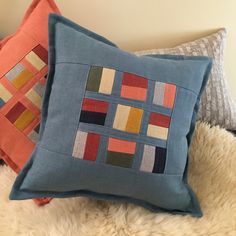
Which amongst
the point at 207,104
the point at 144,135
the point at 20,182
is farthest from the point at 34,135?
the point at 207,104

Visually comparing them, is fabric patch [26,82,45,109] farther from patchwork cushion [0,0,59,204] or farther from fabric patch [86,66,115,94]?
fabric patch [86,66,115,94]

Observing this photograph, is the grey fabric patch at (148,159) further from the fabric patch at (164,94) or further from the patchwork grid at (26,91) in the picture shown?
the patchwork grid at (26,91)

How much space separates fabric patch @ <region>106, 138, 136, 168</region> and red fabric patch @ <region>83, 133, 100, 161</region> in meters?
0.03

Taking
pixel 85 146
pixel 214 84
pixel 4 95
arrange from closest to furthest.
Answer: pixel 85 146
pixel 4 95
pixel 214 84

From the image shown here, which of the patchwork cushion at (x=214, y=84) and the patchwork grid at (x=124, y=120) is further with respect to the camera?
the patchwork cushion at (x=214, y=84)

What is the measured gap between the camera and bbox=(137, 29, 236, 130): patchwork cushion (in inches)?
39.4

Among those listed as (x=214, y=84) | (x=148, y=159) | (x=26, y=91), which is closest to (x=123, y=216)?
(x=148, y=159)

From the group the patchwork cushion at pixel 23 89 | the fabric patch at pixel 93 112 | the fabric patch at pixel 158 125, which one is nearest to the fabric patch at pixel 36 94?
the patchwork cushion at pixel 23 89

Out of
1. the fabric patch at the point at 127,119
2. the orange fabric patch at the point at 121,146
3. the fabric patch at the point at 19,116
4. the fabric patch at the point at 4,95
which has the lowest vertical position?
the orange fabric patch at the point at 121,146

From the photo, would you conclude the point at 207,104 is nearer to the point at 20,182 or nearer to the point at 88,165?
the point at 88,165

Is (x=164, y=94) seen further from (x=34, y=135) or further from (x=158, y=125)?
(x=34, y=135)

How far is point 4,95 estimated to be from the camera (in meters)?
0.82

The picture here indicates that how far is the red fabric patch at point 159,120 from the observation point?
0.73 m

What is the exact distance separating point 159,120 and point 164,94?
6cm
